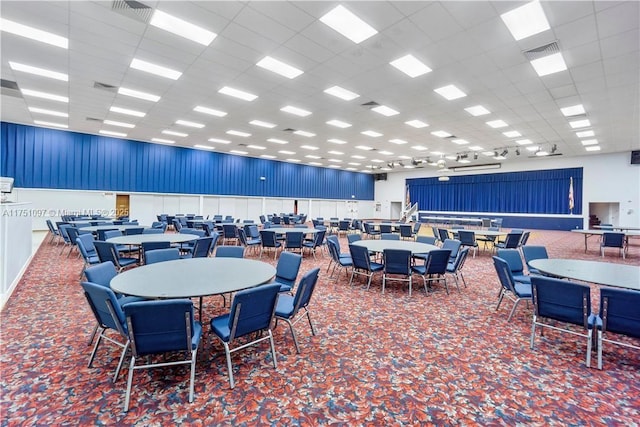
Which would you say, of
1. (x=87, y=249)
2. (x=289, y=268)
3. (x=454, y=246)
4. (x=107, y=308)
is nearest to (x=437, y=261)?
(x=454, y=246)

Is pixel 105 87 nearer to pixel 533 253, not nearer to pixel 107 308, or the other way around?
pixel 107 308

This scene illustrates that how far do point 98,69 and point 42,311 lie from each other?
5644 millimetres

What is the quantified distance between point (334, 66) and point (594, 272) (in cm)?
568

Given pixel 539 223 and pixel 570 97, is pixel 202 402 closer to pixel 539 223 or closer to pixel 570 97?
pixel 570 97

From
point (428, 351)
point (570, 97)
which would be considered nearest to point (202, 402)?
point (428, 351)

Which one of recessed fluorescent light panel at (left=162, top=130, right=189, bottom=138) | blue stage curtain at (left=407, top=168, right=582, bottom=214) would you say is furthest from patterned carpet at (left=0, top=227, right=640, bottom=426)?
blue stage curtain at (left=407, top=168, right=582, bottom=214)

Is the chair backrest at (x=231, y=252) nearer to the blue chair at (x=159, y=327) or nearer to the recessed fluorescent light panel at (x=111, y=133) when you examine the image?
the blue chair at (x=159, y=327)

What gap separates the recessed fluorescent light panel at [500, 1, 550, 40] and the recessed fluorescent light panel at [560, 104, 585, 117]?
5.25 metres

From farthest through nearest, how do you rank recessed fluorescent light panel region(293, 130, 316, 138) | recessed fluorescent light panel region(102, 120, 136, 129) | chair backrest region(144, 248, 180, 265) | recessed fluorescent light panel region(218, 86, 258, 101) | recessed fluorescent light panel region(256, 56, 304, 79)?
recessed fluorescent light panel region(293, 130, 316, 138)
recessed fluorescent light panel region(102, 120, 136, 129)
recessed fluorescent light panel region(218, 86, 258, 101)
recessed fluorescent light panel region(256, 56, 304, 79)
chair backrest region(144, 248, 180, 265)

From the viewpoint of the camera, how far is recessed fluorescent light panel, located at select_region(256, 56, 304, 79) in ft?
20.7

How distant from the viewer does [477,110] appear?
9133mm

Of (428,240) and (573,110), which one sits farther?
(573,110)

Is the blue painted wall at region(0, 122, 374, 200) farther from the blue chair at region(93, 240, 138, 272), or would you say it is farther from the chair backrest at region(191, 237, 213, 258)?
the chair backrest at region(191, 237, 213, 258)

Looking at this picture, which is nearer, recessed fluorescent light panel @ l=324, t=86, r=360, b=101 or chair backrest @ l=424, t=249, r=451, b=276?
chair backrest @ l=424, t=249, r=451, b=276
